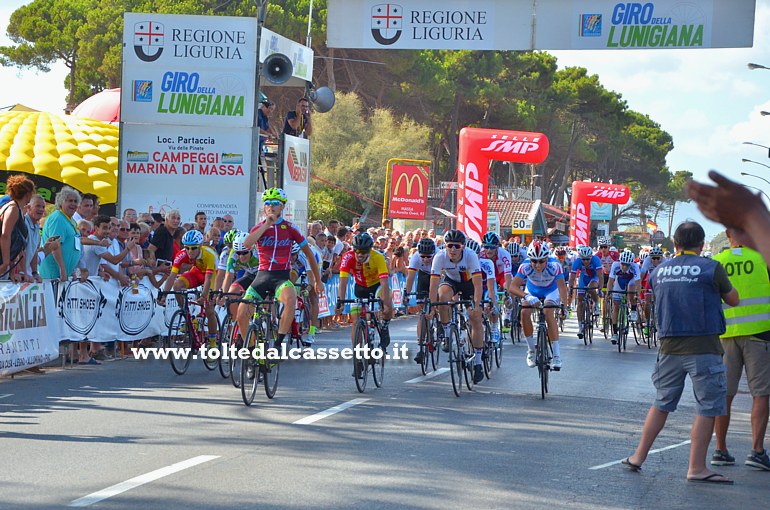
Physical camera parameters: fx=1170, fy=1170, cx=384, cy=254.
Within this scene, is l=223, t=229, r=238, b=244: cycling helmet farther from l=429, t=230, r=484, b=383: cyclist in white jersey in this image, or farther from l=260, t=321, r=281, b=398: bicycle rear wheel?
l=429, t=230, r=484, b=383: cyclist in white jersey

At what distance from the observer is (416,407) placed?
11.7 meters

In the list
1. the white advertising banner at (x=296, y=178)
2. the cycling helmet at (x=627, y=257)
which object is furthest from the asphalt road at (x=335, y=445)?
the white advertising banner at (x=296, y=178)

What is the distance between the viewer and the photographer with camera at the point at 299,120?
25281 mm

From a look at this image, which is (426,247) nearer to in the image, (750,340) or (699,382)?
(750,340)

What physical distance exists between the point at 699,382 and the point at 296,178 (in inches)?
692

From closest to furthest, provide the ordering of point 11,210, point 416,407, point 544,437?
point 544,437 → point 416,407 → point 11,210

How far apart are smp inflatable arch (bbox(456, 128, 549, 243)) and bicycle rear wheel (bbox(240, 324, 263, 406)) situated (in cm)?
1663

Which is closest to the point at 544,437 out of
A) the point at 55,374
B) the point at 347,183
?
the point at 55,374

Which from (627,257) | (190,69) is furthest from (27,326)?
(627,257)

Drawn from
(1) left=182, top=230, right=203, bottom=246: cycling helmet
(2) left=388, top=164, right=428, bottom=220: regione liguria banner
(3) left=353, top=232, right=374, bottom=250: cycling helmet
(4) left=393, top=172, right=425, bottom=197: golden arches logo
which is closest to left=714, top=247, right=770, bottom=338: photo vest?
(3) left=353, top=232, right=374, bottom=250: cycling helmet

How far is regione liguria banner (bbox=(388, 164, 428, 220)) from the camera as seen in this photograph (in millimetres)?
37469

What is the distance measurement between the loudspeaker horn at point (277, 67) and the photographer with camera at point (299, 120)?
1.42 metres

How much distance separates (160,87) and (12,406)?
13.6 m

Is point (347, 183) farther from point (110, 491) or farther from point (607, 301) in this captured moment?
point (110, 491)
